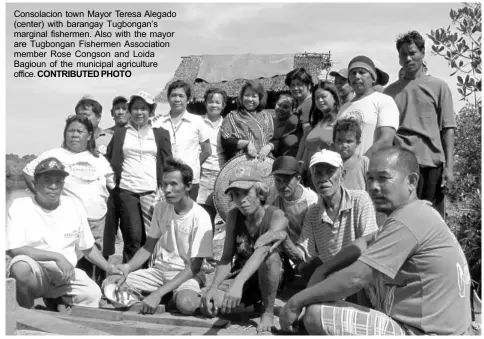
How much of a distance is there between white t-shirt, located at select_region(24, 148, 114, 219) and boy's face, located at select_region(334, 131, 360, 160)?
2.22 meters

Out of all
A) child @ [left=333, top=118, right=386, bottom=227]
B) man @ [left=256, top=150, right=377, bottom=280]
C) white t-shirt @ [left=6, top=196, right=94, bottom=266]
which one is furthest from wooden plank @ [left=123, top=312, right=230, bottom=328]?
child @ [left=333, top=118, right=386, bottom=227]

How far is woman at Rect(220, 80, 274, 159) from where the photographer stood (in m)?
6.30

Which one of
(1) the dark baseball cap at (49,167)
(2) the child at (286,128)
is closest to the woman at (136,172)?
(1) the dark baseball cap at (49,167)

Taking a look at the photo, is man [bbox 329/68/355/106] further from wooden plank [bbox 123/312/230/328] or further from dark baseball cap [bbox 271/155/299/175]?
wooden plank [bbox 123/312/230/328]

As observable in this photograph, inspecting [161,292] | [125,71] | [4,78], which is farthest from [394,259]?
[125,71]

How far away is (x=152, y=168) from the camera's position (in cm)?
606

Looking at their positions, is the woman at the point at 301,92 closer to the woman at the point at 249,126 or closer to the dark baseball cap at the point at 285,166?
the woman at the point at 249,126

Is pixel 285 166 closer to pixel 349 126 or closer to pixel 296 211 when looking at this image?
pixel 296 211

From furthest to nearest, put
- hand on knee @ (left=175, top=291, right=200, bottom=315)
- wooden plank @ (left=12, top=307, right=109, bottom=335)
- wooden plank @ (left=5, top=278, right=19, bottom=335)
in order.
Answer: hand on knee @ (left=175, top=291, right=200, bottom=315) → wooden plank @ (left=12, top=307, right=109, bottom=335) → wooden plank @ (left=5, top=278, right=19, bottom=335)

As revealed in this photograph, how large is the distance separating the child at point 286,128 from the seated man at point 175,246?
1389mm

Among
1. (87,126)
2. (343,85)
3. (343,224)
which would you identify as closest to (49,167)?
(87,126)

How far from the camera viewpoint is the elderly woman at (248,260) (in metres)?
4.46

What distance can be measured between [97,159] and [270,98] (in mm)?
8793

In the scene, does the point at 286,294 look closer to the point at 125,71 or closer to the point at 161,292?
the point at 161,292
